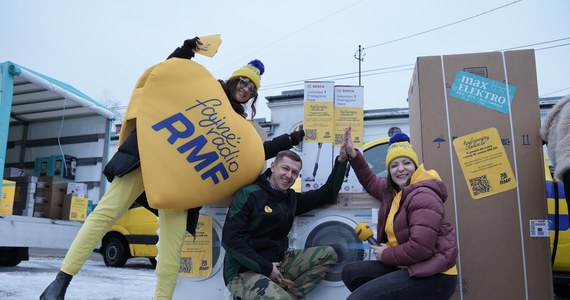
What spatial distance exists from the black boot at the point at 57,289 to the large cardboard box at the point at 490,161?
216 centimetres

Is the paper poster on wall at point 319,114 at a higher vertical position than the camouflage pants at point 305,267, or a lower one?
higher

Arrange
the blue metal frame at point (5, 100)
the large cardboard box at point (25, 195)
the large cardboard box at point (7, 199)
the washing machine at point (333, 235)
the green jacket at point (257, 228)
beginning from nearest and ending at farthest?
the green jacket at point (257, 228) → the washing machine at point (333, 235) → the blue metal frame at point (5, 100) → the large cardboard box at point (7, 199) → the large cardboard box at point (25, 195)

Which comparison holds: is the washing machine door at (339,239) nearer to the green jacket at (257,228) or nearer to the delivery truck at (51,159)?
the green jacket at (257,228)

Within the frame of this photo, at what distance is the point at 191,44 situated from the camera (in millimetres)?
2549

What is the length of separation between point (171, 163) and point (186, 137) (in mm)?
169

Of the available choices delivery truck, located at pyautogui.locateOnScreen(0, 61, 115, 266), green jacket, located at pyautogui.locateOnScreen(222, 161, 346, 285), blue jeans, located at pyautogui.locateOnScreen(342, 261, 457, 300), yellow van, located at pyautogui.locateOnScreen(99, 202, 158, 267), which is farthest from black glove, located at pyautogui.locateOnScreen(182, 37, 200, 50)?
yellow van, located at pyautogui.locateOnScreen(99, 202, 158, 267)

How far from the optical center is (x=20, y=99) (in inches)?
249

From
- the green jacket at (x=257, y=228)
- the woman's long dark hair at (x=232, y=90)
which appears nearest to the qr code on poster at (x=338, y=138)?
the green jacket at (x=257, y=228)

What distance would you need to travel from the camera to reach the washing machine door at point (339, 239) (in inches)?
115

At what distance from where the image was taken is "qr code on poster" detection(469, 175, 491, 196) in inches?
109

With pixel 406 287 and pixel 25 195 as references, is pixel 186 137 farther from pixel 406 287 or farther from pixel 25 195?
pixel 25 195

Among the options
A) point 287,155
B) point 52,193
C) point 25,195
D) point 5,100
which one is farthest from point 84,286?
point 287,155

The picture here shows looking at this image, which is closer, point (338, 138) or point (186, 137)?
point (186, 137)

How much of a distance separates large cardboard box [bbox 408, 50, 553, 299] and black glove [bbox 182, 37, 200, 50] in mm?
1472
